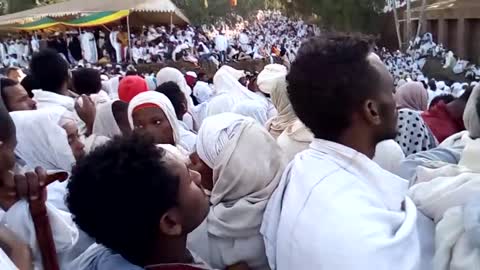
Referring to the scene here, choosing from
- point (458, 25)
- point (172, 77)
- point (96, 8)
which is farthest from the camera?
point (458, 25)

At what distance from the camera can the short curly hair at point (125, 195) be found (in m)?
1.48

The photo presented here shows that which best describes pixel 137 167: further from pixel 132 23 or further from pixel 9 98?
pixel 132 23

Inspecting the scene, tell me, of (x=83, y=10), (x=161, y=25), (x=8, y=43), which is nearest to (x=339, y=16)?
(x=161, y=25)

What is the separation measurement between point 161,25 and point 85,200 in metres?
24.8

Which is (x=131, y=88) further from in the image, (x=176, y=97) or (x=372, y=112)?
(x=372, y=112)

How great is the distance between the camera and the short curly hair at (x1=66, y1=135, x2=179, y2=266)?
1479mm

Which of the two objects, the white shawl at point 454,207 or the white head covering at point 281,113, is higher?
the white shawl at point 454,207

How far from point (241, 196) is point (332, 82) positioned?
548 millimetres

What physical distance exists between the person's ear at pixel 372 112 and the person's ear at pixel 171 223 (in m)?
0.54

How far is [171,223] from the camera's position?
1.56 meters

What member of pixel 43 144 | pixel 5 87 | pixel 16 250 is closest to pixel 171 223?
pixel 16 250

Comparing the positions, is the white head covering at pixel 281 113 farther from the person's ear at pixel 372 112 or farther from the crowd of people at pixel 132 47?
the crowd of people at pixel 132 47

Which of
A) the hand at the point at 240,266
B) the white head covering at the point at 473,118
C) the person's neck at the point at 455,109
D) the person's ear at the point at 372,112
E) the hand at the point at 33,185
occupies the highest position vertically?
the person's ear at the point at 372,112

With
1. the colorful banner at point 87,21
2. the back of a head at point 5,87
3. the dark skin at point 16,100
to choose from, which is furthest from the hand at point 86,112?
the colorful banner at point 87,21
